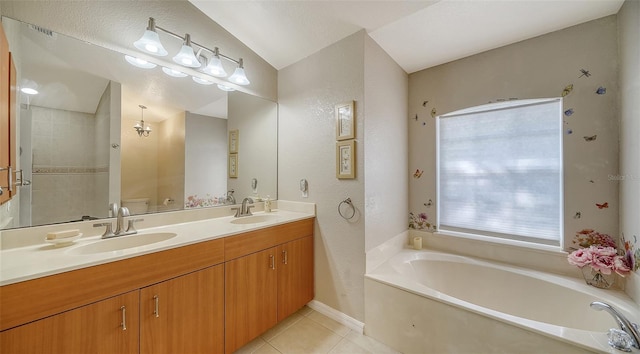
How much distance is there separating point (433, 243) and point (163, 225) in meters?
2.45

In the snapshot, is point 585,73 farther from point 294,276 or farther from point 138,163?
point 138,163

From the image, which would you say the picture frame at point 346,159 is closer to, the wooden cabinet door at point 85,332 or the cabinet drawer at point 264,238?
the cabinet drawer at point 264,238

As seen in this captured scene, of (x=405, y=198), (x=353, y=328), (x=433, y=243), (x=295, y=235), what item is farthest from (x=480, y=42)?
(x=353, y=328)

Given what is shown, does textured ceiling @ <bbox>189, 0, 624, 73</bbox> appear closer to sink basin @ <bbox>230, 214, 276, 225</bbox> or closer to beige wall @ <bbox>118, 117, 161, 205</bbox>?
beige wall @ <bbox>118, 117, 161, 205</bbox>

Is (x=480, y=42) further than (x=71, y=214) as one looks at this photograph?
Yes

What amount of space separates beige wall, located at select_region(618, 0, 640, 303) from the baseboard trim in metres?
1.73

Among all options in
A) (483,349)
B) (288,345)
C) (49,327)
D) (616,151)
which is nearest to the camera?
(49,327)

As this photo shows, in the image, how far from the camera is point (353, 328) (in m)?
1.86

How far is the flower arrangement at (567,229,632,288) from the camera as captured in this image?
1437mm

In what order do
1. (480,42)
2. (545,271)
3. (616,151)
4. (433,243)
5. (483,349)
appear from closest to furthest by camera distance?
(483,349) → (616,151) → (545,271) → (480,42) → (433,243)

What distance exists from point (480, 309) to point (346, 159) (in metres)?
1.31

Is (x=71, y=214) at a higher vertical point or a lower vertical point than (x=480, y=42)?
lower

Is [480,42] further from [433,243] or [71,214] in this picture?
[71,214]

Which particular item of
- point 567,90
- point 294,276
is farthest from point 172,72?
point 567,90
